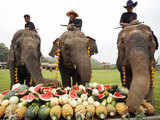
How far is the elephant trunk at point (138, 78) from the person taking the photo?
2.83 metres

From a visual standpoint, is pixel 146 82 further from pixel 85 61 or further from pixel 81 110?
pixel 85 61

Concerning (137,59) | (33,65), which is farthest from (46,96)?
(137,59)

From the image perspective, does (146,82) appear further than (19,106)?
No

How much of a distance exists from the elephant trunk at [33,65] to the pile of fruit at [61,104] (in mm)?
783

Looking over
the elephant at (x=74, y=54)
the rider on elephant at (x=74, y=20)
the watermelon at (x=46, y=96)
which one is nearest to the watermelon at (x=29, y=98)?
the watermelon at (x=46, y=96)

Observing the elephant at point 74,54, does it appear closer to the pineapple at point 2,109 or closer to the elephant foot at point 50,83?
the elephant foot at point 50,83

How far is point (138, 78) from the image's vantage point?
2986 mm

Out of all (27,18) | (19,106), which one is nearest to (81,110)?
(19,106)

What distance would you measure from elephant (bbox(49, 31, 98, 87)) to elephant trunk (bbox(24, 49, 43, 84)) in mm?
796

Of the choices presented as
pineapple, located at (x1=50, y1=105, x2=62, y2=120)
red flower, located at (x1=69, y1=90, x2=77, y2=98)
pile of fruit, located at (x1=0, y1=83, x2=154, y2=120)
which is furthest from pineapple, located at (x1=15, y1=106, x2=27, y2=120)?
red flower, located at (x1=69, y1=90, x2=77, y2=98)

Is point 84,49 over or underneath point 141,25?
underneath

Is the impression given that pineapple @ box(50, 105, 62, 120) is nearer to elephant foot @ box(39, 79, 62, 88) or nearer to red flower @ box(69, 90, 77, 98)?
red flower @ box(69, 90, 77, 98)

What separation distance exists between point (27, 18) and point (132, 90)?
439 cm

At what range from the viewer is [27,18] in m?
5.81
